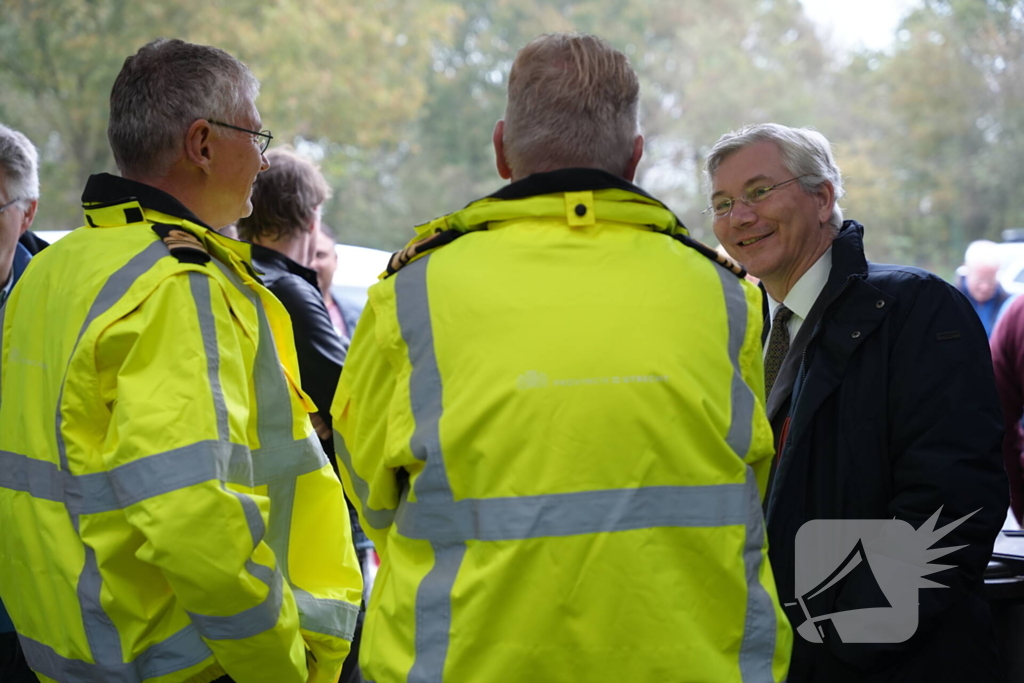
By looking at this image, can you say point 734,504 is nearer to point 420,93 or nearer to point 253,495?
point 253,495

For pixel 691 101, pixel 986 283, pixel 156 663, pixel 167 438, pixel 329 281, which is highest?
pixel 691 101

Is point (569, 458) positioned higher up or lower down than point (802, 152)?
lower down

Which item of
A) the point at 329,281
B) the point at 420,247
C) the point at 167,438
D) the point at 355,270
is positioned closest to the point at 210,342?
the point at 167,438

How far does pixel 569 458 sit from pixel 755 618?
37cm

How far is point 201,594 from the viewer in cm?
148

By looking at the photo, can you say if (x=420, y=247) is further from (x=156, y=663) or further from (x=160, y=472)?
(x=156, y=663)

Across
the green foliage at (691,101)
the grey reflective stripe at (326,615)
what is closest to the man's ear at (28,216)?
the grey reflective stripe at (326,615)

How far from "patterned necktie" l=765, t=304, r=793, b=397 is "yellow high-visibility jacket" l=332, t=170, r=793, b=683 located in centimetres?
90

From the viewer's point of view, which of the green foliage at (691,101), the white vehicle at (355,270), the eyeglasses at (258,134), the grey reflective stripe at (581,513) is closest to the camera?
the grey reflective stripe at (581,513)

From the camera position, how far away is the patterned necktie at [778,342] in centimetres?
230

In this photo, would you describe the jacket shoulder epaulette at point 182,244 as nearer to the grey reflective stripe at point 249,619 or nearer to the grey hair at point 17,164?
the grey reflective stripe at point 249,619

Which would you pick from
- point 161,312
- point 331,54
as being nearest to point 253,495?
point 161,312

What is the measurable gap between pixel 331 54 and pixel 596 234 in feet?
42.3

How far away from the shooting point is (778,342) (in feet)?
7.64
